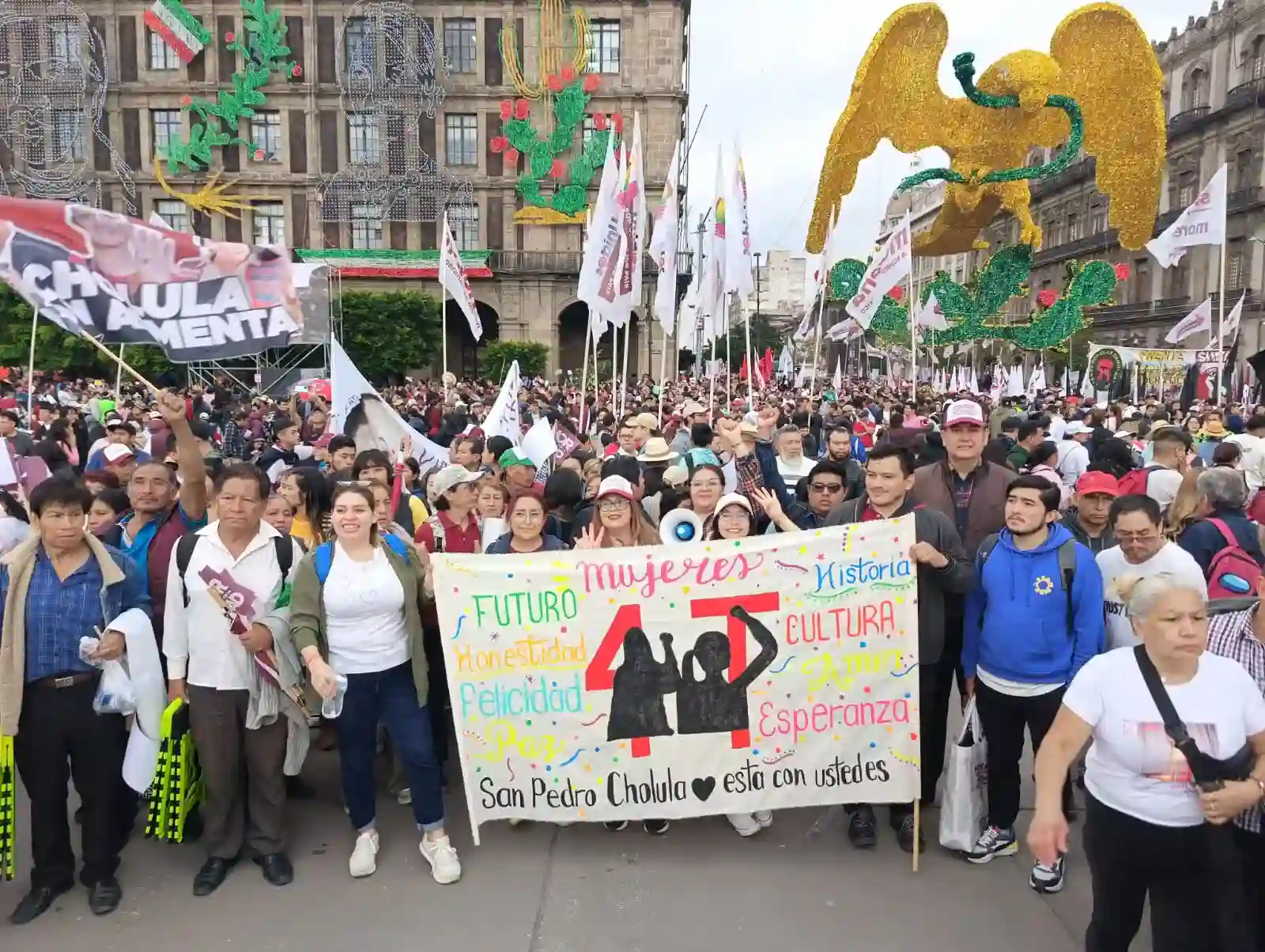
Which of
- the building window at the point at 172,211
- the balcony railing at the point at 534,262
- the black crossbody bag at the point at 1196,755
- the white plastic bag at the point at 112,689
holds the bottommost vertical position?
the white plastic bag at the point at 112,689

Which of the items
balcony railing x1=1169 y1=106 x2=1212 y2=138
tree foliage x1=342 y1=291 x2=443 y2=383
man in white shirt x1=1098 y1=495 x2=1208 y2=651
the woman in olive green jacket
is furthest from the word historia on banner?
balcony railing x1=1169 y1=106 x2=1212 y2=138

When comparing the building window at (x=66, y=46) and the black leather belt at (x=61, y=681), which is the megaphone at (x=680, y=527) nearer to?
the black leather belt at (x=61, y=681)

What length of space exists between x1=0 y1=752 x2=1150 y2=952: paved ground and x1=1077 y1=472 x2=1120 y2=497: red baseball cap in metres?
1.74

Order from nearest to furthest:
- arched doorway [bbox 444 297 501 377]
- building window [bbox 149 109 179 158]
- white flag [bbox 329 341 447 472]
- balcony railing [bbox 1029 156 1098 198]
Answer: white flag [bbox 329 341 447 472]
building window [bbox 149 109 179 158]
arched doorway [bbox 444 297 501 377]
balcony railing [bbox 1029 156 1098 198]

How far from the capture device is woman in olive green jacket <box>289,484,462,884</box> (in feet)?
11.9

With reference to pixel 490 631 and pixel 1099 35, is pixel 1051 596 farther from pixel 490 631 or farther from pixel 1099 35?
pixel 1099 35

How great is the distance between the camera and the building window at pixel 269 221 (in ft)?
133

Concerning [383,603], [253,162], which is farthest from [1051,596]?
[253,162]

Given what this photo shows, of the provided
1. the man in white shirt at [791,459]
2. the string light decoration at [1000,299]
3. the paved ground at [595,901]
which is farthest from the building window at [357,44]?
the paved ground at [595,901]

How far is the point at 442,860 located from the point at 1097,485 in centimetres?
348

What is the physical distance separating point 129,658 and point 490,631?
1.38 meters

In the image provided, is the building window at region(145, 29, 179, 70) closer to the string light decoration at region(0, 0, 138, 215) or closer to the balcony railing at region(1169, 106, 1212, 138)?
the string light decoration at region(0, 0, 138, 215)

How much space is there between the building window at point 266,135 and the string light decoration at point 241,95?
0.23 metres

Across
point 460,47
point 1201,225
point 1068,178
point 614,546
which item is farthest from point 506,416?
point 1068,178
